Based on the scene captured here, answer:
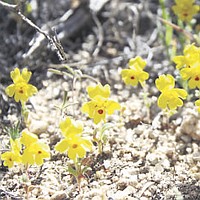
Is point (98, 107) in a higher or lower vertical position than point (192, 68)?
lower

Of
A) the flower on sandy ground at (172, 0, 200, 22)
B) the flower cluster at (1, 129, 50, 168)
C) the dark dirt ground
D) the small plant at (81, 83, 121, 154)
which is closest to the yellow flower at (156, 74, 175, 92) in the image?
the small plant at (81, 83, 121, 154)

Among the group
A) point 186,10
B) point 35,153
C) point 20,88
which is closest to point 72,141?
point 35,153

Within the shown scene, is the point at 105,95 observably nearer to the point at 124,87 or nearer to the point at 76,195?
the point at 76,195

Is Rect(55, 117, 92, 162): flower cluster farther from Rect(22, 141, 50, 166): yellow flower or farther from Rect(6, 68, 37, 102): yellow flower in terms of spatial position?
Rect(6, 68, 37, 102): yellow flower

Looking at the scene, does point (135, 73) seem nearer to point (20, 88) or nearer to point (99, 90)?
point (99, 90)

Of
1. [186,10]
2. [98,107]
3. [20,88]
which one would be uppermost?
[186,10]

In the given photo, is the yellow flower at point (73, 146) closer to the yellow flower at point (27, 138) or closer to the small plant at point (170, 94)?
the yellow flower at point (27, 138)

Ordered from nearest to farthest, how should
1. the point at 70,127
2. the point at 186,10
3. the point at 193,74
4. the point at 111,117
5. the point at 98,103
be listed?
the point at 70,127 < the point at 98,103 < the point at 193,74 < the point at 111,117 < the point at 186,10
